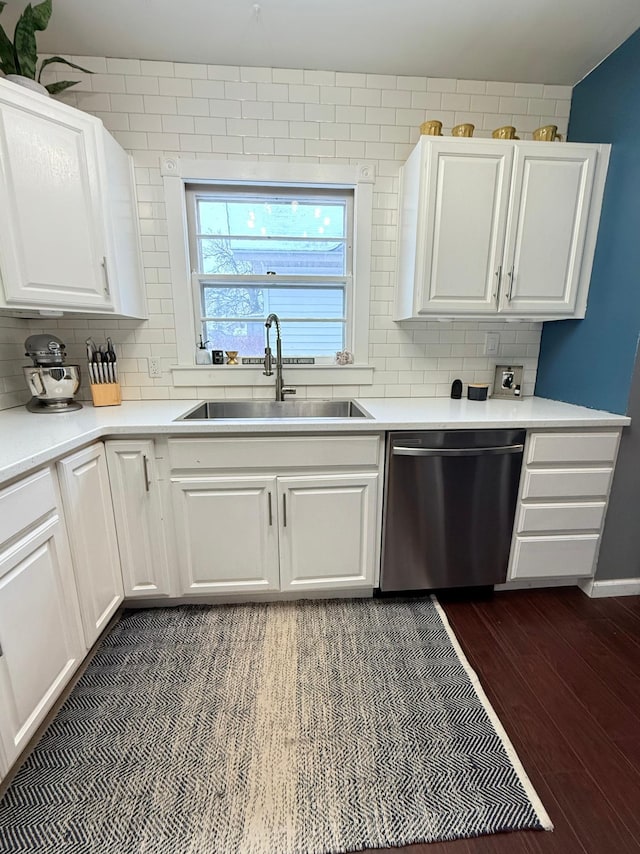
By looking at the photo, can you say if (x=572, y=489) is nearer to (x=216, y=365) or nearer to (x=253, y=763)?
(x=253, y=763)

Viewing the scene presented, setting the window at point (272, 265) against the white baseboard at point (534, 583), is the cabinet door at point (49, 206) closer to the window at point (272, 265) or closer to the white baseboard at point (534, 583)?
the window at point (272, 265)

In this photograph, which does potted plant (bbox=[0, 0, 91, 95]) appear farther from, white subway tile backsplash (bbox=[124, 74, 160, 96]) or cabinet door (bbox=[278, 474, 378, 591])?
cabinet door (bbox=[278, 474, 378, 591])

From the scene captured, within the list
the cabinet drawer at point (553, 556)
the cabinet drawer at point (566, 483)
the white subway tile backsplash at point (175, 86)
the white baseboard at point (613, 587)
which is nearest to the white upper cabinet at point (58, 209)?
the white subway tile backsplash at point (175, 86)

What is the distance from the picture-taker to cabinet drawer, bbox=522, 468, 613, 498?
177 centimetres

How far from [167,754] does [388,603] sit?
111 cm

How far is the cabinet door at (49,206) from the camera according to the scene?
1417mm

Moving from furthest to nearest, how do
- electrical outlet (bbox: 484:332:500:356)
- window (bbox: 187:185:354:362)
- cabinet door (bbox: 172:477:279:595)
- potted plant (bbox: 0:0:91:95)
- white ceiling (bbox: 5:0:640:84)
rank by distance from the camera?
electrical outlet (bbox: 484:332:500:356)
window (bbox: 187:185:354:362)
cabinet door (bbox: 172:477:279:595)
white ceiling (bbox: 5:0:640:84)
potted plant (bbox: 0:0:91:95)

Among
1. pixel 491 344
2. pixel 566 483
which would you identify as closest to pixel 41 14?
pixel 491 344

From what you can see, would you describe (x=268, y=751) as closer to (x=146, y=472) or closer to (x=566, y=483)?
(x=146, y=472)

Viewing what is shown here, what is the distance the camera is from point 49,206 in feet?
5.01

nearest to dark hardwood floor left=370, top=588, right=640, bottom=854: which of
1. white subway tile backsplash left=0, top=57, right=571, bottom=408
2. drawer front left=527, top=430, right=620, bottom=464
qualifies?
drawer front left=527, top=430, right=620, bottom=464

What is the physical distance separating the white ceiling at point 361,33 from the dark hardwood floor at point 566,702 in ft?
8.92

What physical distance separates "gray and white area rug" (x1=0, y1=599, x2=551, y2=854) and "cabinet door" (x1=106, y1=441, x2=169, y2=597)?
237mm

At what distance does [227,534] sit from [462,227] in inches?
74.5
